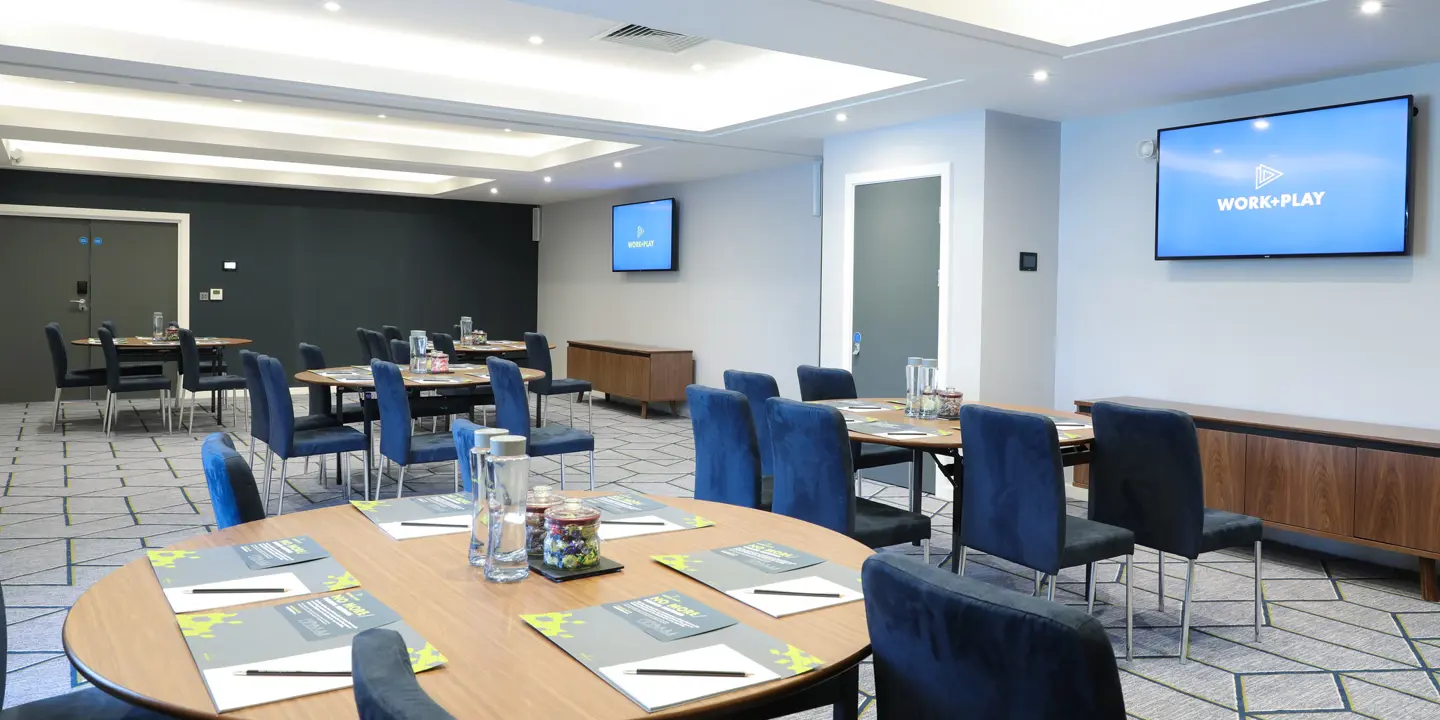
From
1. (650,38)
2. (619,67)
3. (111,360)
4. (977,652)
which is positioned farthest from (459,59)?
(977,652)

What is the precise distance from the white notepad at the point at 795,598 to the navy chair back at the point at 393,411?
3.72 m

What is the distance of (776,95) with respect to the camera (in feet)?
23.4

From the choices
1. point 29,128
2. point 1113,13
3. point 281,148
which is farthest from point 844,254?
point 29,128

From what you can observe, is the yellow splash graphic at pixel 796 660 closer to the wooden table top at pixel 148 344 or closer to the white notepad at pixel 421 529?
the white notepad at pixel 421 529

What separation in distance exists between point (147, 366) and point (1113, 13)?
902 cm

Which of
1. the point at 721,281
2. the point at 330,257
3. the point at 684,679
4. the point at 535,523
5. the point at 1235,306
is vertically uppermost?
the point at 330,257

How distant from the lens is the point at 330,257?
1216 centimetres

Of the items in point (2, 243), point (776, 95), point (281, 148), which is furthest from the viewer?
point (2, 243)

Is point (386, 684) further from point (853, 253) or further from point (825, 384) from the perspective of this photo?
point (853, 253)

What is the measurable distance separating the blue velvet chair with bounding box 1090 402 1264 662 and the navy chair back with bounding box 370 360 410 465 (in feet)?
11.4

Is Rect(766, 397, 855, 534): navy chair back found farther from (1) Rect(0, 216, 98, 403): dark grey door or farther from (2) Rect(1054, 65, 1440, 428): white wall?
(1) Rect(0, 216, 98, 403): dark grey door

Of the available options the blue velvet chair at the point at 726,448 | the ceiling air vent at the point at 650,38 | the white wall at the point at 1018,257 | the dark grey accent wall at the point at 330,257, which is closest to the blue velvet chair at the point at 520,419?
the blue velvet chair at the point at 726,448

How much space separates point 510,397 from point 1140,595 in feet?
11.1

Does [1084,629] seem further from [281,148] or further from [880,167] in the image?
[281,148]
